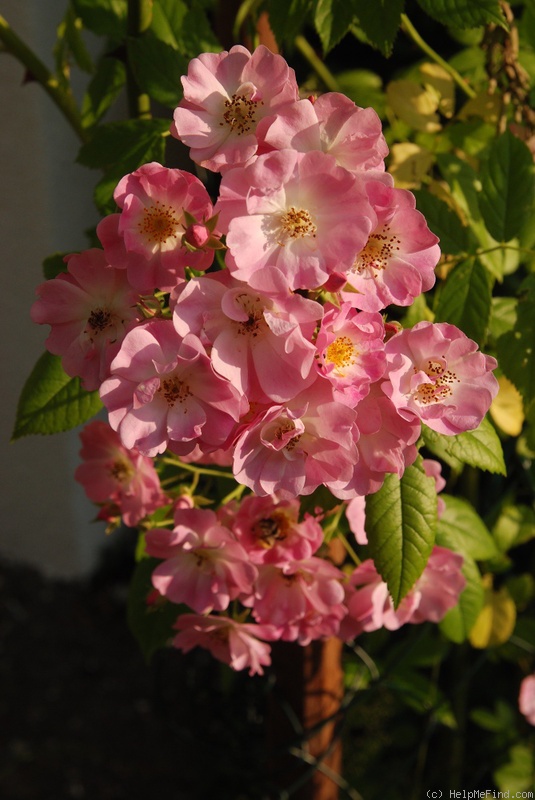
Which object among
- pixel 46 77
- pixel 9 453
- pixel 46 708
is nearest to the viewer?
pixel 46 77

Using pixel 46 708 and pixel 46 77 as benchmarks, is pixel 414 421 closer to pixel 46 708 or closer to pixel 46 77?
pixel 46 77

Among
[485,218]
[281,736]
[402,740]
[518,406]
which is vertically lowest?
[402,740]

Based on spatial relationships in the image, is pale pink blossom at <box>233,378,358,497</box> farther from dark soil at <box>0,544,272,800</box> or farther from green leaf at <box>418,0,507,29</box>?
dark soil at <box>0,544,272,800</box>

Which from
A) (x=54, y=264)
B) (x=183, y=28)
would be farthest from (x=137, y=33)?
(x=54, y=264)

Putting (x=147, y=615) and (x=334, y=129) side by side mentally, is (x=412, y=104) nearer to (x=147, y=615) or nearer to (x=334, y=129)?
(x=334, y=129)

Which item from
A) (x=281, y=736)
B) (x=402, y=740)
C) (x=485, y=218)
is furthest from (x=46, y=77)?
(x=402, y=740)

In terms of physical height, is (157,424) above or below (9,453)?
above
